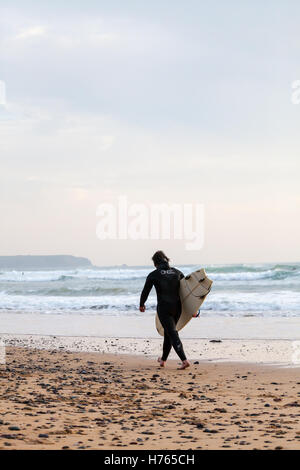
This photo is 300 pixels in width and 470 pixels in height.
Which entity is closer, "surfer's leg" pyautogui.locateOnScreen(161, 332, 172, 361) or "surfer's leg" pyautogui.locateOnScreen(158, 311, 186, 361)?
"surfer's leg" pyautogui.locateOnScreen(158, 311, 186, 361)

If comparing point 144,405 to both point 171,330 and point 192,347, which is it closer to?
point 171,330

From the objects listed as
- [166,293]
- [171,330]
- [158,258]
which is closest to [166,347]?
[171,330]

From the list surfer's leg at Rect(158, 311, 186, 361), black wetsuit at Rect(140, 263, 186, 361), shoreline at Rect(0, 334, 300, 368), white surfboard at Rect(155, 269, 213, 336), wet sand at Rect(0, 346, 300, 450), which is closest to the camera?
wet sand at Rect(0, 346, 300, 450)

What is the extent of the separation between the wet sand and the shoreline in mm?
629

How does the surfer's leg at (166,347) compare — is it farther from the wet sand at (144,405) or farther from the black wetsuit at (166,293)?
the wet sand at (144,405)

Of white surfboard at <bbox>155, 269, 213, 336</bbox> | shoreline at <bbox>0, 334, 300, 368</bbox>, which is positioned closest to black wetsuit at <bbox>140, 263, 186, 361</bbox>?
white surfboard at <bbox>155, 269, 213, 336</bbox>

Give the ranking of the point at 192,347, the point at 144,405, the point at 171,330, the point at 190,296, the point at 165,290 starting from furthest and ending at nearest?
the point at 192,347 < the point at 190,296 < the point at 165,290 < the point at 171,330 < the point at 144,405

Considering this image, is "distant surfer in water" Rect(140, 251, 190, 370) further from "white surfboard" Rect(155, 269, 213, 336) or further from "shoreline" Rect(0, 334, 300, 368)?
"shoreline" Rect(0, 334, 300, 368)

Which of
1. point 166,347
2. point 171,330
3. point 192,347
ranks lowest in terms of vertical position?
point 192,347

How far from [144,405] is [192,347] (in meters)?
5.65

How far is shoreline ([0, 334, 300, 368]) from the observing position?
10.4 metres

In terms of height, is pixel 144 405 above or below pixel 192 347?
above

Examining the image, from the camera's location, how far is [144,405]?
6457mm
